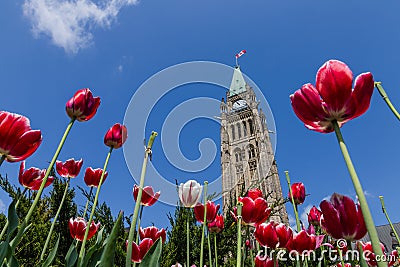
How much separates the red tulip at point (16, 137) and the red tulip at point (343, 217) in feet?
2.84

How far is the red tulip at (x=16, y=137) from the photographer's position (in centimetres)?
84

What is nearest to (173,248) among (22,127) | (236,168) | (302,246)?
(302,246)

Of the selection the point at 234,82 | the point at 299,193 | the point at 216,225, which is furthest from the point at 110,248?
the point at 234,82

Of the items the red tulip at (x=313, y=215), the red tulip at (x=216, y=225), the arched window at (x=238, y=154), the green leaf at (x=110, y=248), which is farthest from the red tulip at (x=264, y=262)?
the arched window at (x=238, y=154)

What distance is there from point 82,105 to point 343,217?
936mm

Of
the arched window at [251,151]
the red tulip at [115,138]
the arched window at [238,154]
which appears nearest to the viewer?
the red tulip at [115,138]

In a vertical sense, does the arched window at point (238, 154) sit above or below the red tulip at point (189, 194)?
above

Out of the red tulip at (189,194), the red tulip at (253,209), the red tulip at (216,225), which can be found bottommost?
the red tulip at (253,209)

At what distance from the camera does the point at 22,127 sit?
34.0 inches

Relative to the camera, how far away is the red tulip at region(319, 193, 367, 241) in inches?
24.0

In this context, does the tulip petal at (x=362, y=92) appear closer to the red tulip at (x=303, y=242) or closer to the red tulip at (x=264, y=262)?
the red tulip at (x=303, y=242)

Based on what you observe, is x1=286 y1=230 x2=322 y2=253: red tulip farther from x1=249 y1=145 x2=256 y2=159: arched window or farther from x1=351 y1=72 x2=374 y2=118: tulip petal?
x1=249 y1=145 x2=256 y2=159: arched window

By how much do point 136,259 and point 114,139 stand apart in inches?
22.3

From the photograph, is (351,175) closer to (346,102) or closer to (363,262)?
(346,102)
